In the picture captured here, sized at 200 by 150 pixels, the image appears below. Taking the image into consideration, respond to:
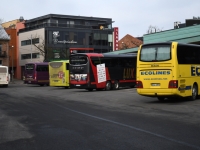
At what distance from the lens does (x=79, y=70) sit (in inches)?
1231

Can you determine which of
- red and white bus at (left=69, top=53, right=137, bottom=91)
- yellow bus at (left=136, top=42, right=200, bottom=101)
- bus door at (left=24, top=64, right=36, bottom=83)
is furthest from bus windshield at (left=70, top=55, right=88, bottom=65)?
bus door at (left=24, top=64, right=36, bottom=83)

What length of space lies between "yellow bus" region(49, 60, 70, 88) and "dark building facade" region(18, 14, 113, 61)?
112ft

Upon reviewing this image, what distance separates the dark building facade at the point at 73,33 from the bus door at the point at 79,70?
4224 cm

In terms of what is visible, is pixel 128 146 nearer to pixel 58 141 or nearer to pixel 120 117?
pixel 58 141

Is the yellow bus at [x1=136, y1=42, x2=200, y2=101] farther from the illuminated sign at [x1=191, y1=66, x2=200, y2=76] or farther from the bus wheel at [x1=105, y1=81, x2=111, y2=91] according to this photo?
the bus wheel at [x1=105, y1=81, x2=111, y2=91]

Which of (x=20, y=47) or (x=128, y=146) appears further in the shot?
(x=20, y=47)

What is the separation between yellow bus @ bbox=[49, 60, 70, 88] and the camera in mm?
38000

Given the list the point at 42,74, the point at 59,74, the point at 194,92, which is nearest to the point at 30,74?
the point at 42,74

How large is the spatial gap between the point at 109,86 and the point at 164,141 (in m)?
24.4

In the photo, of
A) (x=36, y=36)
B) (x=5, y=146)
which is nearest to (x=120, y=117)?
(x=5, y=146)

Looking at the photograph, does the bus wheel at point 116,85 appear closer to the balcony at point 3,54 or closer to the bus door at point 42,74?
the bus door at point 42,74

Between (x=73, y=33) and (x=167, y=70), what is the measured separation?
63627 millimetres

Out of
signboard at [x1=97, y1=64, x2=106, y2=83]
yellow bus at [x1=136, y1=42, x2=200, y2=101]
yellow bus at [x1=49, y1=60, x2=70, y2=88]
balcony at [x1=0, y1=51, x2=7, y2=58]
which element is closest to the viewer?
yellow bus at [x1=136, y1=42, x2=200, y2=101]

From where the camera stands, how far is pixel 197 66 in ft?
66.7
